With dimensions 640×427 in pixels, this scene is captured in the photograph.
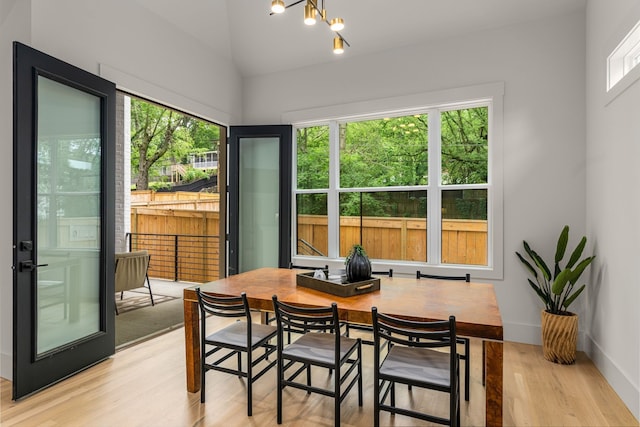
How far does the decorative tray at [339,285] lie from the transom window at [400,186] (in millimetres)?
1802

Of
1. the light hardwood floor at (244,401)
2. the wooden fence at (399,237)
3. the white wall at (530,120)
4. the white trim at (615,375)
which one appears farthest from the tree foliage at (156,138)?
the white trim at (615,375)

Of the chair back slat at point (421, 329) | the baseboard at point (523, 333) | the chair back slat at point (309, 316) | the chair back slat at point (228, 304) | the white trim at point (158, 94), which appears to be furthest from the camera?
the baseboard at point (523, 333)

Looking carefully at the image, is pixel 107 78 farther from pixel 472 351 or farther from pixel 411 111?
pixel 472 351

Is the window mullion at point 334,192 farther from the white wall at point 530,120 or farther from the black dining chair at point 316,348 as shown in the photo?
the black dining chair at point 316,348

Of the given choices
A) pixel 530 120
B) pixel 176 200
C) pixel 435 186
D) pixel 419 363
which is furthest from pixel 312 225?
pixel 176 200

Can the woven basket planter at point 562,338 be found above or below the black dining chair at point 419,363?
below

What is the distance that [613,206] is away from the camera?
282cm

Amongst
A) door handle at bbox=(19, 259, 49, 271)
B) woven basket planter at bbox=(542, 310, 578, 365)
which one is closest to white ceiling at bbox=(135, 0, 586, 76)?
door handle at bbox=(19, 259, 49, 271)

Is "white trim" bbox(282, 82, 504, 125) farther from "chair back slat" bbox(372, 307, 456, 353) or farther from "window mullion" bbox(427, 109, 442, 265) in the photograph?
"chair back slat" bbox(372, 307, 456, 353)

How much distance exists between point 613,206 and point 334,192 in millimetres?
2749

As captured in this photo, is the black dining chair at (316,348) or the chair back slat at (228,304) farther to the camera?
the chair back slat at (228,304)

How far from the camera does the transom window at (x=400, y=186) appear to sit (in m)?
4.02

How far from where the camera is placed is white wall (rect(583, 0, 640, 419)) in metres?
2.46

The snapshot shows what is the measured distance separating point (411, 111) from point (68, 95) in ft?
10.7
